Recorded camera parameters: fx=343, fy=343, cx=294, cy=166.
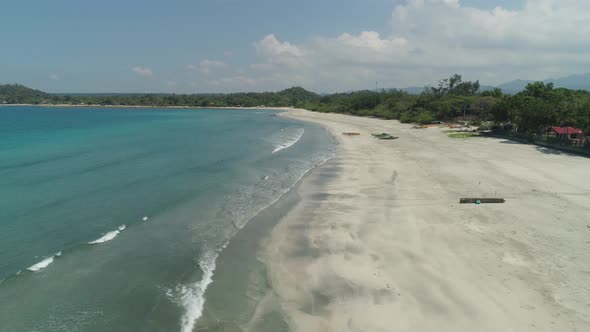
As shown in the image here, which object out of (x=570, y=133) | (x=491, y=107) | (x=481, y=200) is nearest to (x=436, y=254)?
(x=481, y=200)

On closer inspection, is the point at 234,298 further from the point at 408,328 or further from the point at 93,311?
the point at 408,328

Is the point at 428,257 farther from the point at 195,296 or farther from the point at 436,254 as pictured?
the point at 195,296

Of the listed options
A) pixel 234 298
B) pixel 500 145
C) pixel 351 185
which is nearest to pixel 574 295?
pixel 234 298

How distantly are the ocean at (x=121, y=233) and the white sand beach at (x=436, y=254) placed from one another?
2.97 m

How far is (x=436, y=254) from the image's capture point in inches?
581

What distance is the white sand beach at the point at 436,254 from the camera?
10820 mm

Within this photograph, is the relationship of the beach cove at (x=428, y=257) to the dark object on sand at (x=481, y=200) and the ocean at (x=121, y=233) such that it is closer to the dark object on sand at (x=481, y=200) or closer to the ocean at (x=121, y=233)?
the dark object on sand at (x=481, y=200)

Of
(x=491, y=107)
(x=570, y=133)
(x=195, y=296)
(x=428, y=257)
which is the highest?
(x=491, y=107)

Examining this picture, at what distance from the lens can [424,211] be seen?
19812 millimetres

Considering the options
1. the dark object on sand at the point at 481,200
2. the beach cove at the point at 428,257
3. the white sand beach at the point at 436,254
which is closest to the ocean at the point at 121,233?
the beach cove at the point at 428,257

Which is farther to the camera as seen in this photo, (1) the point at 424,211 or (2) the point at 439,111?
(2) the point at 439,111

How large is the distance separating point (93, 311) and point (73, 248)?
5727mm

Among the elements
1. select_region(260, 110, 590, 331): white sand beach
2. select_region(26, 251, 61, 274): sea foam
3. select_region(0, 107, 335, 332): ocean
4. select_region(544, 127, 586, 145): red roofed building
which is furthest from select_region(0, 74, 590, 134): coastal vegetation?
select_region(26, 251, 61, 274): sea foam

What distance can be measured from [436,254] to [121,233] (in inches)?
597
